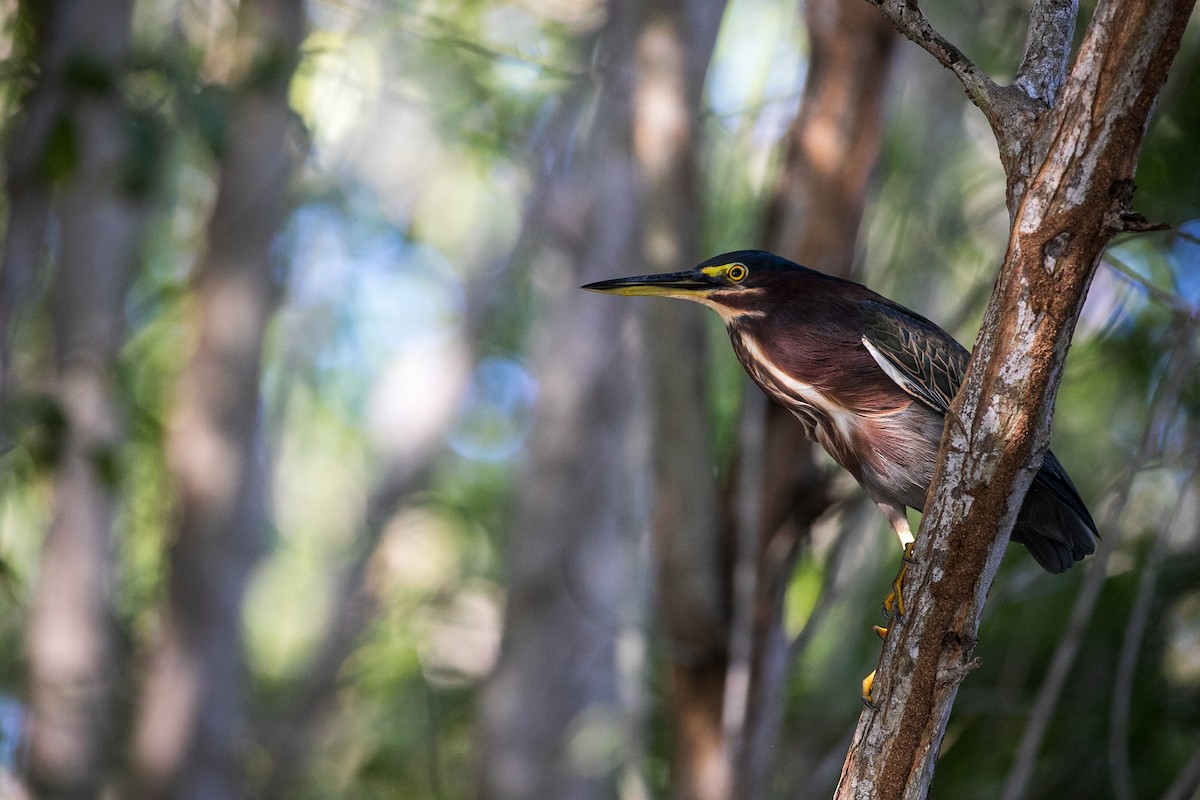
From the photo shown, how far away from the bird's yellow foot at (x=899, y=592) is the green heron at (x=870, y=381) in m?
0.14

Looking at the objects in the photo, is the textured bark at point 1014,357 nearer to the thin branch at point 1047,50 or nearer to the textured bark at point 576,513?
the thin branch at point 1047,50

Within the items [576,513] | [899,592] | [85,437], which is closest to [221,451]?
[85,437]

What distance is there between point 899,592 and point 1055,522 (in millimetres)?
838

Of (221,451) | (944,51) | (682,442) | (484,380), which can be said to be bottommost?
(484,380)

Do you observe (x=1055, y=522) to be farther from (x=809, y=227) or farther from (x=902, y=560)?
(x=809, y=227)

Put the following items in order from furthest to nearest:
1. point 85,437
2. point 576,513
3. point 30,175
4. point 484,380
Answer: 1. point 484,380
2. point 576,513
3. point 85,437
4. point 30,175

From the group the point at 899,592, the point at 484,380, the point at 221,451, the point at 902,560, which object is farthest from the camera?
the point at 484,380

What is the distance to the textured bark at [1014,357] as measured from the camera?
165 centimetres

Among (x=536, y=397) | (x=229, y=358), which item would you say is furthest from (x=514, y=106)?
(x=229, y=358)

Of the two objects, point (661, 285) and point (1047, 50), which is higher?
point (1047, 50)

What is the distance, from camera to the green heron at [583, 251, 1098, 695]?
105 inches

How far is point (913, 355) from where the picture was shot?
2.68 meters

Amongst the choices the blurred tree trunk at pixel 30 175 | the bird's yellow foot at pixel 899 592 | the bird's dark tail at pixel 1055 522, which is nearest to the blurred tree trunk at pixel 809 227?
the bird's dark tail at pixel 1055 522

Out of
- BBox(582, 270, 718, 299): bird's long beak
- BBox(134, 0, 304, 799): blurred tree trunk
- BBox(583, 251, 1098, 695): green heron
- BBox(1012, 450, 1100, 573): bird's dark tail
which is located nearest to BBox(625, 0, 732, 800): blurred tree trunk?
BBox(582, 270, 718, 299): bird's long beak
